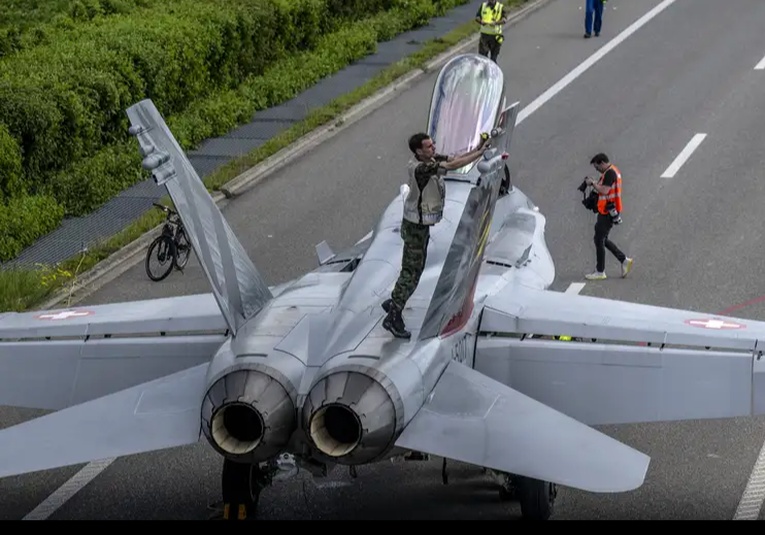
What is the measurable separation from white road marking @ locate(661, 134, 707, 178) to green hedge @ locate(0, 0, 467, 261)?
8.68 m

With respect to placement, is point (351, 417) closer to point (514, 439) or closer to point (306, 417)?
point (306, 417)

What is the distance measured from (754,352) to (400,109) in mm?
20803

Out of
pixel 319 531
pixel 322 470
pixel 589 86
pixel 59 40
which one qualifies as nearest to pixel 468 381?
pixel 322 470

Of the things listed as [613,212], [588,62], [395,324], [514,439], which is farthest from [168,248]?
→ [588,62]

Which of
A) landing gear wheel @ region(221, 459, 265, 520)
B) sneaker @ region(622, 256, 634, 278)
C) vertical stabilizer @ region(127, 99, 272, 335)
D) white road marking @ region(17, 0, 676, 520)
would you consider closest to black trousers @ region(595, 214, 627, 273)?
sneaker @ region(622, 256, 634, 278)

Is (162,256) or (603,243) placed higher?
(162,256)

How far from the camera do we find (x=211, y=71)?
34.0 m

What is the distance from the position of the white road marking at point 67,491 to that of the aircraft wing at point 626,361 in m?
5.24

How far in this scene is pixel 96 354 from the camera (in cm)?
1688

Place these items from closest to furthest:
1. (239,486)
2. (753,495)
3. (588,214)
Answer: (239,486)
(753,495)
(588,214)

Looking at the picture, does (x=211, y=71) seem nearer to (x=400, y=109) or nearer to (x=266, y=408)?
(x=400, y=109)

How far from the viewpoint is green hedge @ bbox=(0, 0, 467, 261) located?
1075 inches

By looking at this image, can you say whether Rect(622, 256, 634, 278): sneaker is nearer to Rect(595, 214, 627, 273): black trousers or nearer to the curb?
Rect(595, 214, 627, 273): black trousers

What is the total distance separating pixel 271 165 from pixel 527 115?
21.2 feet
